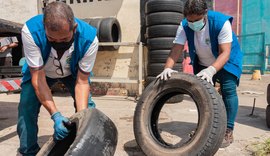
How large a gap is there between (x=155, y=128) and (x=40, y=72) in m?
1.31

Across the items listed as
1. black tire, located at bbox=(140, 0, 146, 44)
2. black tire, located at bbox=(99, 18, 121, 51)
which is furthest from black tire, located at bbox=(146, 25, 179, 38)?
black tire, located at bbox=(99, 18, 121, 51)

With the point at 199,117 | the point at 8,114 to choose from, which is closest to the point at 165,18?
the point at 8,114

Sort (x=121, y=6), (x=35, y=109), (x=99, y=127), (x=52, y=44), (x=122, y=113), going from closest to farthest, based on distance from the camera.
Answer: (x=99, y=127) → (x=52, y=44) → (x=35, y=109) → (x=122, y=113) → (x=121, y=6)

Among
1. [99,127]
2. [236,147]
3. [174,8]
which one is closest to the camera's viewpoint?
[99,127]

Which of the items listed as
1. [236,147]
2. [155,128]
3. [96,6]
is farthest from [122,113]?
[96,6]

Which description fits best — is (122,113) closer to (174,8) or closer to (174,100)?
(174,100)

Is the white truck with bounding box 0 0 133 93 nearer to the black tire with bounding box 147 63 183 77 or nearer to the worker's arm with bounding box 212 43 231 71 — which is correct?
the black tire with bounding box 147 63 183 77

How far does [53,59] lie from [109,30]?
3889mm

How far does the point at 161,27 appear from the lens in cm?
551

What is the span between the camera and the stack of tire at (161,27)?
5484 millimetres

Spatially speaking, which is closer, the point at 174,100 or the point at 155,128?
the point at 155,128

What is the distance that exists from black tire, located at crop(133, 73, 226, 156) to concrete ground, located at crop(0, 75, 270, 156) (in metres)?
0.29

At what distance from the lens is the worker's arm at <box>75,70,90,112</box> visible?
7.72 ft

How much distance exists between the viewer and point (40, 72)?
7.27 feet
